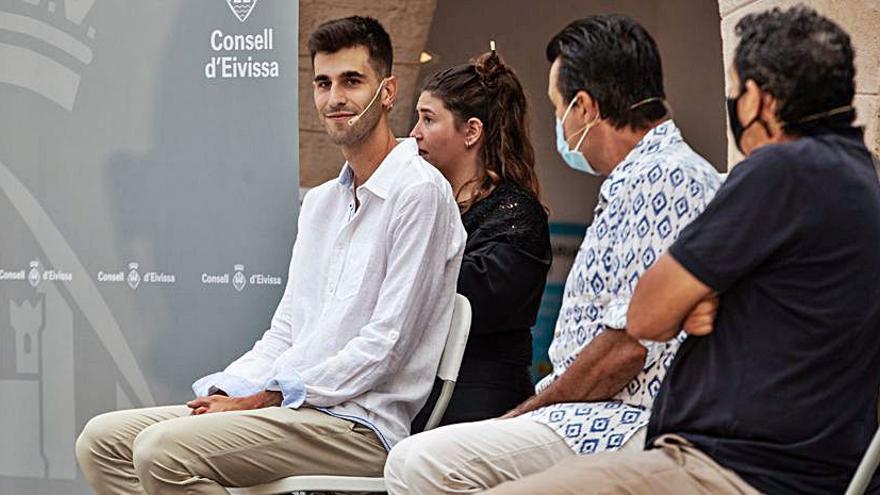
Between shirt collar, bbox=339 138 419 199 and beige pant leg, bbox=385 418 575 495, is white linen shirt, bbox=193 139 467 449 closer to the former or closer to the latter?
shirt collar, bbox=339 138 419 199

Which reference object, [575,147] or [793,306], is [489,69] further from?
[793,306]

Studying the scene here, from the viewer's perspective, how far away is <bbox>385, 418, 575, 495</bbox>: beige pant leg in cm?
316

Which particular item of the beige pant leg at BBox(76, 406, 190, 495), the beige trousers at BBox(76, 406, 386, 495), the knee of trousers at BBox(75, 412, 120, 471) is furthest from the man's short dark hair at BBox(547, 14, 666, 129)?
the knee of trousers at BBox(75, 412, 120, 471)

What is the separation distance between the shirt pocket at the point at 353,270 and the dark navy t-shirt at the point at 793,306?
1.37 meters

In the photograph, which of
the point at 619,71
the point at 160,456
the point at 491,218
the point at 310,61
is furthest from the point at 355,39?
the point at 160,456

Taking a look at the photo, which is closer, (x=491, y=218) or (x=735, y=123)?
(x=735, y=123)

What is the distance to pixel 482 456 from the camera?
3.18 m

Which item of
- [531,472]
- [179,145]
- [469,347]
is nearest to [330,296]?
[469,347]

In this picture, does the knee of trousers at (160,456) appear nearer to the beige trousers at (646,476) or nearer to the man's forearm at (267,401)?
the man's forearm at (267,401)

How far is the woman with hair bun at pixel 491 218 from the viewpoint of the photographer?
3.96m

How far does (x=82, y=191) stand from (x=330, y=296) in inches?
63.1

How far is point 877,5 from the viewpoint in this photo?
13.1 ft

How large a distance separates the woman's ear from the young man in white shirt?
0.32m

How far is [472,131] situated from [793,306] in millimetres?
1947
